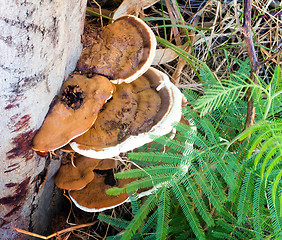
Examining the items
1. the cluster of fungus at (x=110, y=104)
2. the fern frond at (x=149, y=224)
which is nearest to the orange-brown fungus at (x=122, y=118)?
the cluster of fungus at (x=110, y=104)

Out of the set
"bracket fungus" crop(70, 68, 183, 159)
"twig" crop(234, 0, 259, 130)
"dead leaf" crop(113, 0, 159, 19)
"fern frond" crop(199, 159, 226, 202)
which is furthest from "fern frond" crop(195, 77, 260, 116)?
"dead leaf" crop(113, 0, 159, 19)

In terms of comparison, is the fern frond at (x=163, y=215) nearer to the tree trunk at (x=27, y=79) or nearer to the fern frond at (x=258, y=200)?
the fern frond at (x=258, y=200)

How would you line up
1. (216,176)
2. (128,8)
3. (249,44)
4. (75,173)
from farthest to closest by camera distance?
1. (128,8)
2. (75,173)
3. (249,44)
4. (216,176)

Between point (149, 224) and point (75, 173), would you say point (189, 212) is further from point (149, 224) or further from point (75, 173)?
point (75, 173)

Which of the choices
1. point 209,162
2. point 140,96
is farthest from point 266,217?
point 140,96

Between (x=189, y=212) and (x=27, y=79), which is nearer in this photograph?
(x=27, y=79)

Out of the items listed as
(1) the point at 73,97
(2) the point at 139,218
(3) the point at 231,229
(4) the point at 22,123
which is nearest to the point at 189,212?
(2) the point at 139,218

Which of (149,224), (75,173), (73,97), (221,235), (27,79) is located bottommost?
(75,173)
